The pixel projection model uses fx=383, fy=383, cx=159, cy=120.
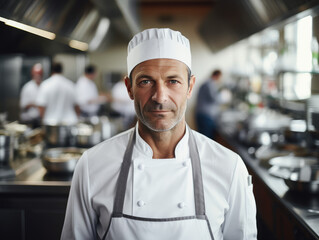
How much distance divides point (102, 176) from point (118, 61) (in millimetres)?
8921

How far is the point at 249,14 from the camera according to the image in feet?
12.6

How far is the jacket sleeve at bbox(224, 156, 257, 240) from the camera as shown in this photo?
1.60 metres

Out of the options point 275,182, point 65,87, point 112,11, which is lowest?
point 275,182

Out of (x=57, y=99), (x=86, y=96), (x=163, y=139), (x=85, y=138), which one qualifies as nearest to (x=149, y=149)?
(x=163, y=139)

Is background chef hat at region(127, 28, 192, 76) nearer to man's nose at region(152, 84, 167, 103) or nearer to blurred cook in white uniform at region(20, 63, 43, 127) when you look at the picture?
man's nose at region(152, 84, 167, 103)

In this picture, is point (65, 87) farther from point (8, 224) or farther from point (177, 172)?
point (177, 172)

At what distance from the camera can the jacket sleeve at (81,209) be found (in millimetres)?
1580

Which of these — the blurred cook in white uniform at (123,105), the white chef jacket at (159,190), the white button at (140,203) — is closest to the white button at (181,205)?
the white chef jacket at (159,190)

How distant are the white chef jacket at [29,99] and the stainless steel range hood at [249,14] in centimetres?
311

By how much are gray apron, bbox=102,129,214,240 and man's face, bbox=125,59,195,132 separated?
269 mm

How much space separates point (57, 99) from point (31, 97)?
2.52 feet

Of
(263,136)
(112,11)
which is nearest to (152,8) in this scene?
(112,11)

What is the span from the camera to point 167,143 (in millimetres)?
1628

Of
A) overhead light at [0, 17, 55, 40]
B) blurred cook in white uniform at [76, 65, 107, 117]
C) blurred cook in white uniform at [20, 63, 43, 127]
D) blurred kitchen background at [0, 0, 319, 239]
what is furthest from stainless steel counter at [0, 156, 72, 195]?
blurred cook in white uniform at [76, 65, 107, 117]
